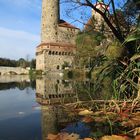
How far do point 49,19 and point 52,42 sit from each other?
3.95m

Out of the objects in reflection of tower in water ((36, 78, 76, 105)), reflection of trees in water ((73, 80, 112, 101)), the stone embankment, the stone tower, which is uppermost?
the stone tower

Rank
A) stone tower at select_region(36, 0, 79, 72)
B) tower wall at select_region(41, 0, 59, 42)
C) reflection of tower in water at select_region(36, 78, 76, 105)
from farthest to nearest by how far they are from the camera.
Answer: stone tower at select_region(36, 0, 79, 72) → tower wall at select_region(41, 0, 59, 42) → reflection of tower in water at select_region(36, 78, 76, 105)

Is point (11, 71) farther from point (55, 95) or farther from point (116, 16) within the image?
point (116, 16)

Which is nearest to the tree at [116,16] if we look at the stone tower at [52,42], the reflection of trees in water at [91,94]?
the reflection of trees in water at [91,94]

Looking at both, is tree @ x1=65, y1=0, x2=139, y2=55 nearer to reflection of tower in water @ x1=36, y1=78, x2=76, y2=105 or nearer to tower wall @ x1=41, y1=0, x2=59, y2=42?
reflection of tower in water @ x1=36, y1=78, x2=76, y2=105

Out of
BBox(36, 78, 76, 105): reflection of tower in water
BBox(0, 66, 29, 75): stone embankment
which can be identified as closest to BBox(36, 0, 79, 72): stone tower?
BBox(0, 66, 29, 75): stone embankment

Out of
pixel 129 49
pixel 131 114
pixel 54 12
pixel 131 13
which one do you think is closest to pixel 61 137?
pixel 131 114

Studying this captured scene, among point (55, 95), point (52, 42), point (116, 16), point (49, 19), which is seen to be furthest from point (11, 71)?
point (116, 16)

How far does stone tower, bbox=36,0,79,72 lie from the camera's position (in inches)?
2073

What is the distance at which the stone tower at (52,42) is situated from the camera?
2073 inches

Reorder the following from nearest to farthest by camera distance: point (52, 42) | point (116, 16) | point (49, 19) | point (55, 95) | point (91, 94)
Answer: point (116, 16) → point (91, 94) → point (55, 95) → point (49, 19) → point (52, 42)

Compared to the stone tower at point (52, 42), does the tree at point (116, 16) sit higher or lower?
lower

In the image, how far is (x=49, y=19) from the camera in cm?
5266

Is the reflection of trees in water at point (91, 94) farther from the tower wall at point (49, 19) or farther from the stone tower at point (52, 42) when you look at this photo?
the tower wall at point (49, 19)
